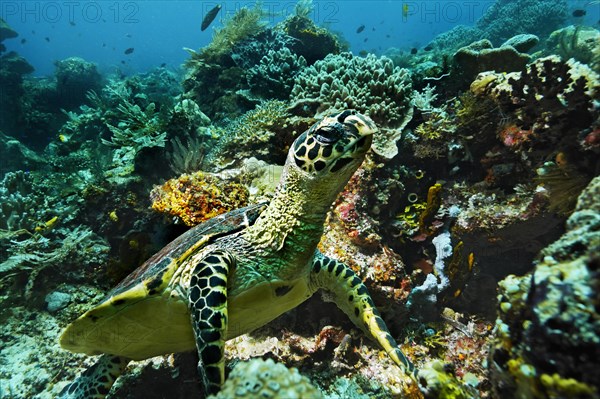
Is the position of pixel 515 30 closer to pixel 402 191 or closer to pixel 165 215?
pixel 402 191

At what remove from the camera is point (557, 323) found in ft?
3.67

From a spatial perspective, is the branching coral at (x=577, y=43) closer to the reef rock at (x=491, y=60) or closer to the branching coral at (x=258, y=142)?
the reef rock at (x=491, y=60)

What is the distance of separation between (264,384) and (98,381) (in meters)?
2.38

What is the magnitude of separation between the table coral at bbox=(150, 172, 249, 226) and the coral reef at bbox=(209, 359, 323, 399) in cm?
248

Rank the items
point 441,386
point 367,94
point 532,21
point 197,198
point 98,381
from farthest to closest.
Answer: point 532,21 → point 367,94 → point 197,198 → point 98,381 → point 441,386

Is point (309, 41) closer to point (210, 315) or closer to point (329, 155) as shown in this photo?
point (329, 155)

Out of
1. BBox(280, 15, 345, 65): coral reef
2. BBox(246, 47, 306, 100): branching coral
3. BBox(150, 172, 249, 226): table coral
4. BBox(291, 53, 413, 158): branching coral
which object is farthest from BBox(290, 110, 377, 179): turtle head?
BBox(280, 15, 345, 65): coral reef

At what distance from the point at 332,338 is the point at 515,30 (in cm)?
2202

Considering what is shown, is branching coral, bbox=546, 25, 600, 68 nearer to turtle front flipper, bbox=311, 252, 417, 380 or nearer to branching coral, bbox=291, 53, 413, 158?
branching coral, bbox=291, 53, 413, 158

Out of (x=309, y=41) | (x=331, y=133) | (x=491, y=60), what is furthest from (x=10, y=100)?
(x=491, y=60)

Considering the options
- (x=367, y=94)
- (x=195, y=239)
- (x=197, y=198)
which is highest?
(x=367, y=94)

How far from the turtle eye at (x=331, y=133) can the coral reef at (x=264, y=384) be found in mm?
1410

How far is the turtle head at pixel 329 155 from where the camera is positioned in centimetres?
213

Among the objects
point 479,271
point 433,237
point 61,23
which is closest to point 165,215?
point 433,237
